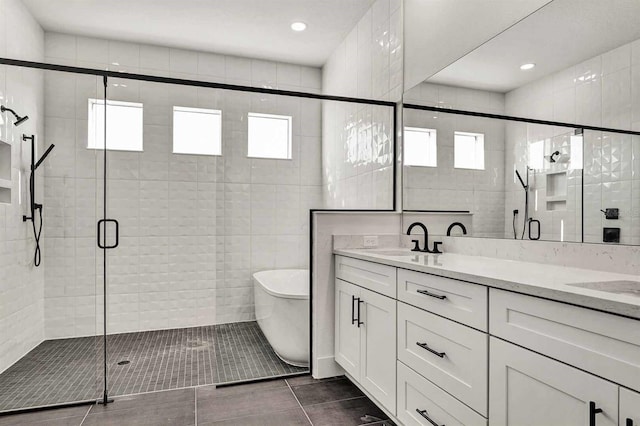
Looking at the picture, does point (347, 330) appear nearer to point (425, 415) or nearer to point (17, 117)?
point (425, 415)

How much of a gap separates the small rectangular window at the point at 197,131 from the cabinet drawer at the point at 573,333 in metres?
2.03

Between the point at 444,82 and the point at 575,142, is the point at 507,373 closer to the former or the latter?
the point at 575,142

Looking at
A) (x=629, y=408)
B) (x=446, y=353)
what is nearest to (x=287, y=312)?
(x=446, y=353)

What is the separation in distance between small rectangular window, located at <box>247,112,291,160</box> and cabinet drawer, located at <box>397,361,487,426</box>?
5.45 ft

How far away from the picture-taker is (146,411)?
2.09 m

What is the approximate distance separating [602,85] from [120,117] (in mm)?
2595

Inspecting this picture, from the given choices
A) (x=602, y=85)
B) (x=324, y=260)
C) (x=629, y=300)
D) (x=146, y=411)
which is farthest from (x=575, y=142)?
(x=146, y=411)

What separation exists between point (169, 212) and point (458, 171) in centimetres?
191

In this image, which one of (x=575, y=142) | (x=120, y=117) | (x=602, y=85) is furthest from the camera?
(x=120, y=117)

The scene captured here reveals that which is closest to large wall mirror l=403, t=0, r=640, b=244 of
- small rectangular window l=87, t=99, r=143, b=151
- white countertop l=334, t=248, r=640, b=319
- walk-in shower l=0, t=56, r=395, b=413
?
white countertop l=334, t=248, r=640, b=319

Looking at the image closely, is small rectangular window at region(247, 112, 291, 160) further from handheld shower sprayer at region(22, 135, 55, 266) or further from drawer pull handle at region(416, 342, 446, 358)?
drawer pull handle at region(416, 342, 446, 358)

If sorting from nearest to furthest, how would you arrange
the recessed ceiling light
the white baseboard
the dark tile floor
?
1. the dark tile floor
2. the white baseboard
3. the recessed ceiling light

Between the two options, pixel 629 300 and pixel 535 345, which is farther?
pixel 535 345

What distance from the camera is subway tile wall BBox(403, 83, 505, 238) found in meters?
2.09
